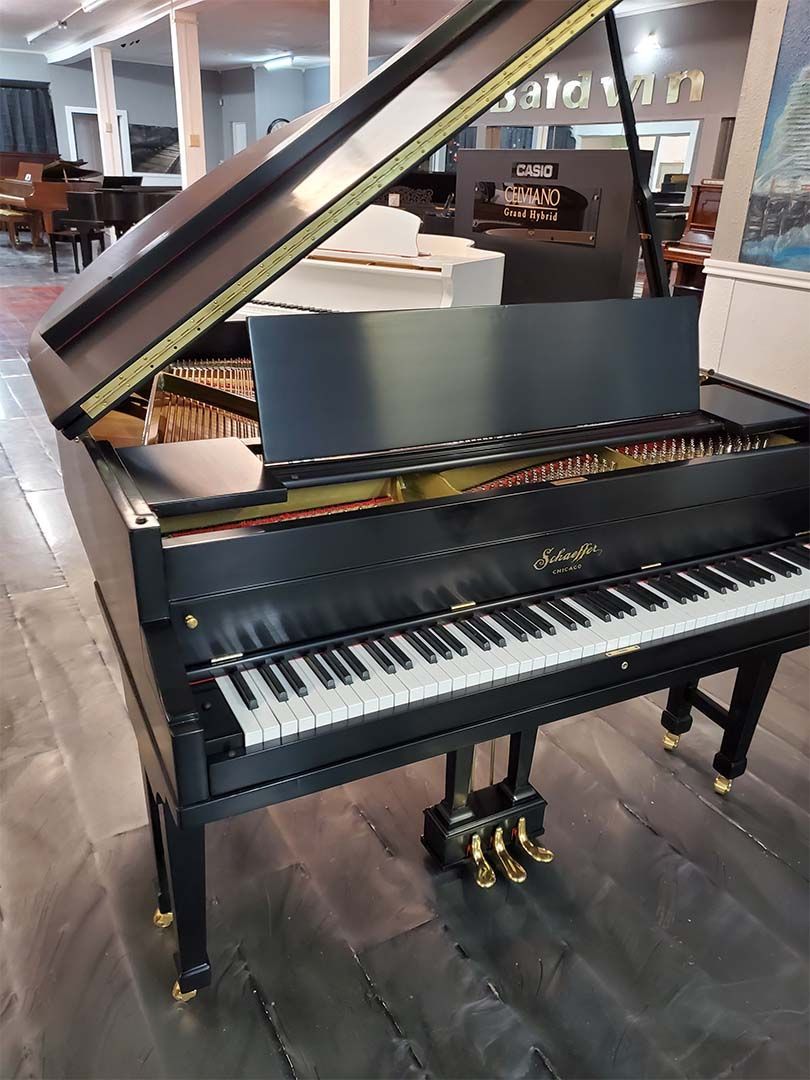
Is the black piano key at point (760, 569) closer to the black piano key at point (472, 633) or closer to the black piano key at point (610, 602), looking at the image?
the black piano key at point (610, 602)

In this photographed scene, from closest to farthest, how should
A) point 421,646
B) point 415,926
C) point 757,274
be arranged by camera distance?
point 421,646
point 415,926
point 757,274

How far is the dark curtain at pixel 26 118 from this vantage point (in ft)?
62.4

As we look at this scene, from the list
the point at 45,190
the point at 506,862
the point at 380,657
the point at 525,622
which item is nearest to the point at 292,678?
the point at 380,657

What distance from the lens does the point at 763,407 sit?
7.79ft

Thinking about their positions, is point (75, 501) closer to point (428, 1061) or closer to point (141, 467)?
point (141, 467)

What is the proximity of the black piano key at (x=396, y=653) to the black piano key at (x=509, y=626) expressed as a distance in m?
0.25

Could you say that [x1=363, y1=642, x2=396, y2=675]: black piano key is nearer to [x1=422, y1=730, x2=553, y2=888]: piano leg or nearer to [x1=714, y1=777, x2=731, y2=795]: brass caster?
[x1=422, y1=730, x2=553, y2=888]: piano leg

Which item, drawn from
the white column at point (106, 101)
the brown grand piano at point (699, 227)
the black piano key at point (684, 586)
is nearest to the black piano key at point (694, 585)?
the black piano key at point (684, 586)

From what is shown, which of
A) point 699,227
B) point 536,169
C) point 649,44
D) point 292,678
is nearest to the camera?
point 292,678

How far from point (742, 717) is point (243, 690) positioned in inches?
63.7

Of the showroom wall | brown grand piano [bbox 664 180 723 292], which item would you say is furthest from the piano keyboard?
the showroom wall

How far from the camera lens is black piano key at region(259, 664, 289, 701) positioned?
1.48 meters

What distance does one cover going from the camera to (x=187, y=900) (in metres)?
1.67

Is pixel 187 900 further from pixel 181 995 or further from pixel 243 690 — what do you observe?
pixel 243 690
